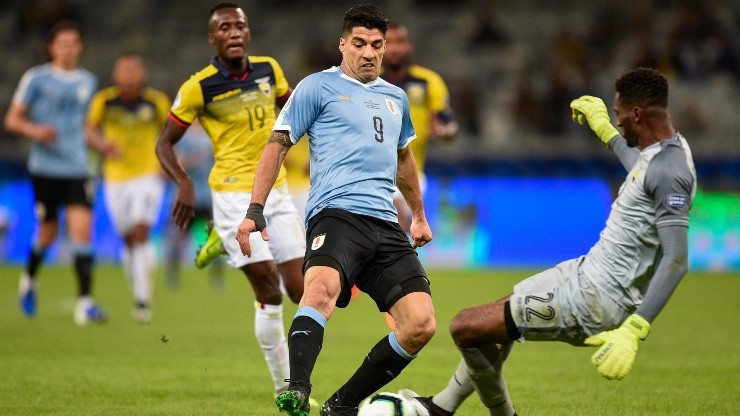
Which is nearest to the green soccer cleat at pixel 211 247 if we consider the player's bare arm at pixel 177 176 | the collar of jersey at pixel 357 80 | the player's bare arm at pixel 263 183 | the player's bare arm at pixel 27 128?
the player's bare arm at pixel 177 176

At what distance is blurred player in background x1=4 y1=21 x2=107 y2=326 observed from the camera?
12.5 meters

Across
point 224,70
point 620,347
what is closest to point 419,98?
point 224,70

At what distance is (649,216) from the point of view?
18.4 feet

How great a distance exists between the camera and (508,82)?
24031 millimetres

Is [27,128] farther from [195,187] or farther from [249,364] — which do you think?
[195,187]

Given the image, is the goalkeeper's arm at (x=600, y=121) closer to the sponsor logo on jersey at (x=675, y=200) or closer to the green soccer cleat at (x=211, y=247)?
the sponsor logo on jersey at (x=675, y=200)

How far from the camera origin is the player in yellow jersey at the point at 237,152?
749 centimetres

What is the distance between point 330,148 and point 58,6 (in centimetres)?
2068

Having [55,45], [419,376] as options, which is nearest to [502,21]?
[55,45]

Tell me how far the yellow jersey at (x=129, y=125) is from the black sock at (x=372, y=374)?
8104 millimetres

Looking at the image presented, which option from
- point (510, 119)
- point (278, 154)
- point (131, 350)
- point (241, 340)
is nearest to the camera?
point (278, 154)

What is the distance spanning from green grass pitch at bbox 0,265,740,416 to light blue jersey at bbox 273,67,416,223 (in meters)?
1.55

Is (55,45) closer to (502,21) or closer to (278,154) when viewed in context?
(278,154)

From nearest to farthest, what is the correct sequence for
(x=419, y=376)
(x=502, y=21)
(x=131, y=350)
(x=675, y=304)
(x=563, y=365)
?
1. (x=419, y=376)
2. (x=563, y=365)
3. (x=131, y=350)
4. (x=675, y=304)
5. (x=502, y=21)
